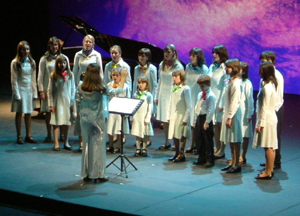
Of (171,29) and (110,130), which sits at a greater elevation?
(171,29)

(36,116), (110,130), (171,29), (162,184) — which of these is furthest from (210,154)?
(171,29)

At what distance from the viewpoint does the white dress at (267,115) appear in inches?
239

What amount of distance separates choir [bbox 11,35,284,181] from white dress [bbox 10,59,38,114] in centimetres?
2

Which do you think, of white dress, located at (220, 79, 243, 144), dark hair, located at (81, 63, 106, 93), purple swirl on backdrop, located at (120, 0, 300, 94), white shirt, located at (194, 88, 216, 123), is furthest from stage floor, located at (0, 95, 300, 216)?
purple swirl on backdrop, located at (120, 0, 300, 94)

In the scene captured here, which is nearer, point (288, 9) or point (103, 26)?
point (288, 9)

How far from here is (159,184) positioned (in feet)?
19.7

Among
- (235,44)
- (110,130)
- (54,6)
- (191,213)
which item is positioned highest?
(54,6)

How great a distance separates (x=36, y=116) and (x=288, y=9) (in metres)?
6.45

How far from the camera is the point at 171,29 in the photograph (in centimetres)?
1429

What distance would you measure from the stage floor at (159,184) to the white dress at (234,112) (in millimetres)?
459

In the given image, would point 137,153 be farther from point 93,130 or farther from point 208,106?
point 93,130

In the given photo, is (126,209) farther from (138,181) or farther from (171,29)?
(171,29)

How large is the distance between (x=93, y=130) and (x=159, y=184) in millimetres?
975

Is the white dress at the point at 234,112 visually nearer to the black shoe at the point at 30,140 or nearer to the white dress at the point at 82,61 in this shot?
the white dress at the point at 82,61
